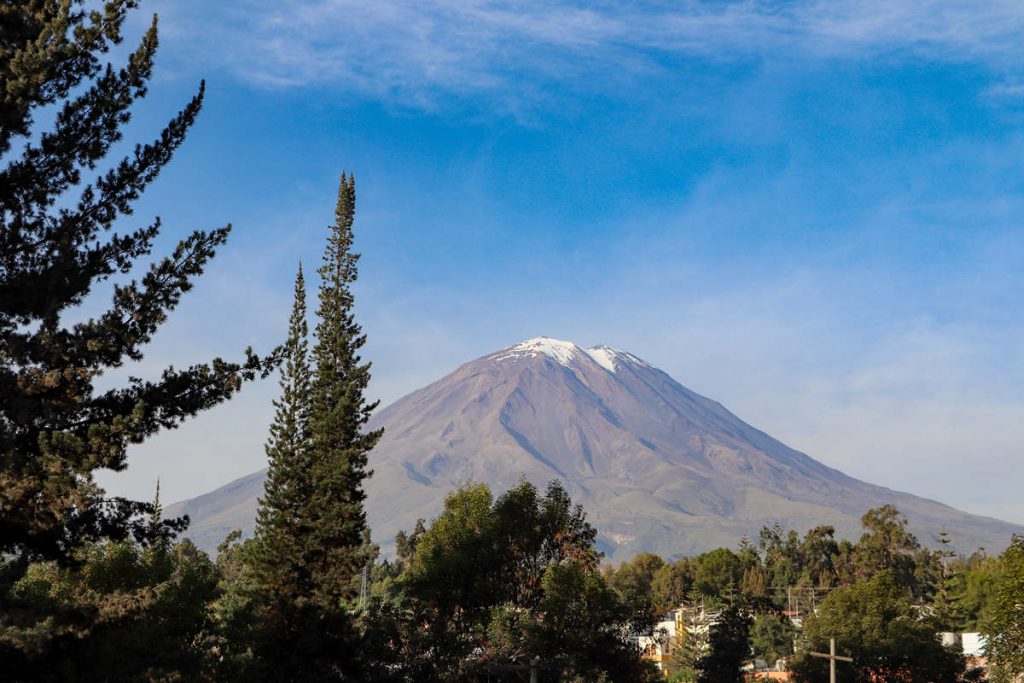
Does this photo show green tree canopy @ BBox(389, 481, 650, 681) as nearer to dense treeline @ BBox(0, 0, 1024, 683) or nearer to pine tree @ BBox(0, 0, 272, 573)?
dense treeline @ BBox(0, 0, 1024, 683)

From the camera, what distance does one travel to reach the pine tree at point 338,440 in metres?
33.3

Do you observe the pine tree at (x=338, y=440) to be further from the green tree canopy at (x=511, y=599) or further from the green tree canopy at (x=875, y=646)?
the green tree canopy at (x=875, y=646)

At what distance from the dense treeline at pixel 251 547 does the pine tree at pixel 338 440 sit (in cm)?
8

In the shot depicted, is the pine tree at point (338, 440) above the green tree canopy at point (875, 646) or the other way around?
above

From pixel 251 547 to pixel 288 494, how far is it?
7.09 ft

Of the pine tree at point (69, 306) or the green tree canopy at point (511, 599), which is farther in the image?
the green tree canopy at point (511, 599)

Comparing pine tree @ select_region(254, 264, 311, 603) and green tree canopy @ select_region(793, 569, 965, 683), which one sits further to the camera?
green tree canopy @ select_region(793, 569, 965, 683)

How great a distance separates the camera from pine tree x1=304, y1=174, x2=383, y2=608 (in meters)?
33.3

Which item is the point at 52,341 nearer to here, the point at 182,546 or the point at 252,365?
the point at 252,365

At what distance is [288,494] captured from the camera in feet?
112

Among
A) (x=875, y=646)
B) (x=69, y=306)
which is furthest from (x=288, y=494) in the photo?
(x=875, y=646)

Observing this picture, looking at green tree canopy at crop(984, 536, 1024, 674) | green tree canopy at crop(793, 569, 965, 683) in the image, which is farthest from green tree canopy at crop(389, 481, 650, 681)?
green tree canopy at crop(793, 569, 965, 683)

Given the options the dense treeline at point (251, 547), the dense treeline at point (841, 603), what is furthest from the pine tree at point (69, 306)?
the dense treeline at point (841, 603)

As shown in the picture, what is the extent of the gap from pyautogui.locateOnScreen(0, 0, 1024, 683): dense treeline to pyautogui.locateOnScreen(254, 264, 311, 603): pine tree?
68mm
